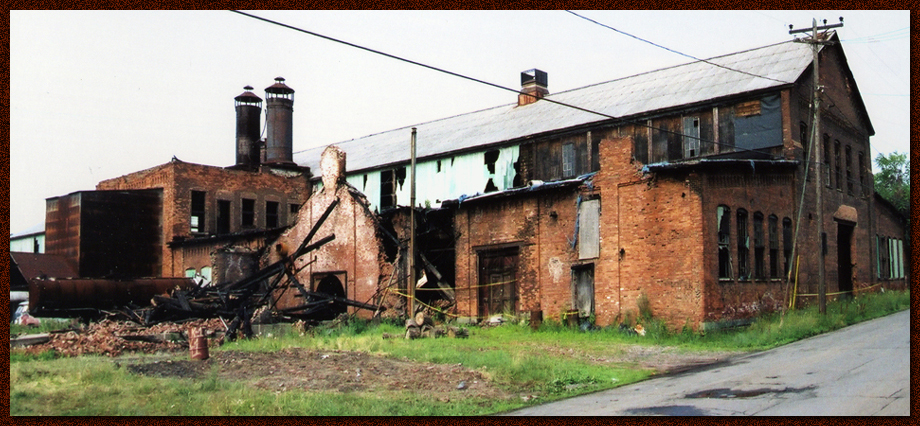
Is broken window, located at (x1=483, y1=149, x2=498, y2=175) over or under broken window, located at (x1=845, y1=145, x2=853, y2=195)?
over

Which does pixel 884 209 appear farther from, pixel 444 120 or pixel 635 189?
pixel 444 120

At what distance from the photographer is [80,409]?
10992mm

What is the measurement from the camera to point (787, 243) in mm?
23281

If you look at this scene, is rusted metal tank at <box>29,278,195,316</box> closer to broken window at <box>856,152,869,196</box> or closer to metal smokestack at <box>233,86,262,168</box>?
metal smokestack at <box>233,86,262,168</box>

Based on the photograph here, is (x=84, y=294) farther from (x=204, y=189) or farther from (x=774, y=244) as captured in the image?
(x=774, y=244)

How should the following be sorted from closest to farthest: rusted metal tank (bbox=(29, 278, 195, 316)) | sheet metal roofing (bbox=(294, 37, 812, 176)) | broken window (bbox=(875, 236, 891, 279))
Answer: rusted metal tank (bbox=(29, 278, 195, 316)) → sheet metal roofing (bbox=(294, 37, 812, 176)) → broken window (bbox=(875, 236, 891, 279))

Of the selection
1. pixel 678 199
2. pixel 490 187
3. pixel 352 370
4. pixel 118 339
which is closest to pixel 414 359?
pixel 352 370

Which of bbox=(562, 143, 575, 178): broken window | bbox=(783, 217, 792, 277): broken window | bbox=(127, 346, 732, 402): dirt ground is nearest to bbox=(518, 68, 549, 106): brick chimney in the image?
bbox=(562, 143, 575, 178): broken window

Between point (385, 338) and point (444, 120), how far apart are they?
744 inches

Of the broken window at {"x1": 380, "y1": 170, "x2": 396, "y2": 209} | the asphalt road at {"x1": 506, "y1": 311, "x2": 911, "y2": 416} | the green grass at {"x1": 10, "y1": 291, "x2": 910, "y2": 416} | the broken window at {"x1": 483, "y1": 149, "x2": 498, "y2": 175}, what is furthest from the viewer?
the broken window at {"x1": 380, "y1": 170, "x2": 396, "y2": 209}

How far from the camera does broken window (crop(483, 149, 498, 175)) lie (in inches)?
1223

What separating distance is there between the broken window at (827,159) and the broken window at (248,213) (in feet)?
83.1

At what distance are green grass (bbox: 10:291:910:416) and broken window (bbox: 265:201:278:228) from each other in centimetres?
1710

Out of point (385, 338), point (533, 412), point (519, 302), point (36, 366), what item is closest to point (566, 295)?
point (519, 302)
